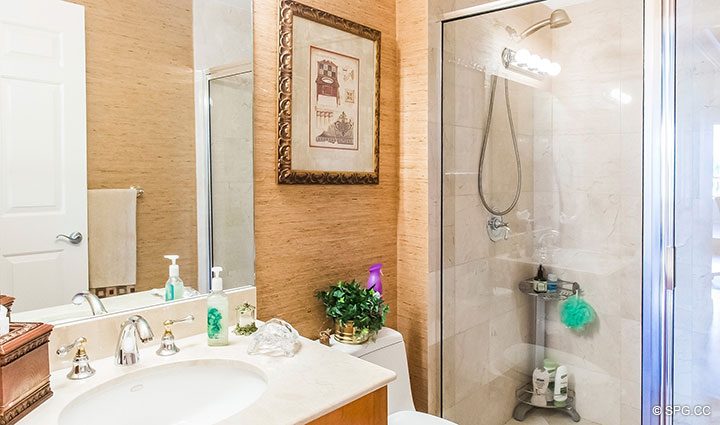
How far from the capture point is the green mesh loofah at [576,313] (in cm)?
205

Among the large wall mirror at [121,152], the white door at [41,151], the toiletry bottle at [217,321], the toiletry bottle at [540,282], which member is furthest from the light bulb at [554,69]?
the white door at [41,151]

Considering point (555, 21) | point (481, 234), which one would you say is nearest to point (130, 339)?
point (481, 234)

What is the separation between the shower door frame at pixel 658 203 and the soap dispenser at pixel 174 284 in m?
1.53

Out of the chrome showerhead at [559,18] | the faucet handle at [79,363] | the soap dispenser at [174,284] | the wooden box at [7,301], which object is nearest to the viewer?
the wooden box at [7,301]

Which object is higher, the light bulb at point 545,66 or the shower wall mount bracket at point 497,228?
the light bulb at point 545,66

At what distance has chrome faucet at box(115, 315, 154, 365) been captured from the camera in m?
1.21

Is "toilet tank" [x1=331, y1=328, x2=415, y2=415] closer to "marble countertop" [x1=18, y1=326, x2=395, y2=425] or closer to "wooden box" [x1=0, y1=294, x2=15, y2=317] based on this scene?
"marble countertop" [x1=18, y1=326, x2=395, y2=425]

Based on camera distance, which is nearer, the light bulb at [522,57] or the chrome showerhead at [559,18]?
the chrome showerhead at [559,18]

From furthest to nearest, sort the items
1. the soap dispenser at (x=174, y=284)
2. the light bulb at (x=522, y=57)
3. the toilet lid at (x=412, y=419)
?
1. the light bulb at (x=522, y=57)
2. the toilet lid at (x=412, y=419)
3. the soap dispenser at (x=174, y=284)

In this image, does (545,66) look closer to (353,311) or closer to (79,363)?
(353,311)

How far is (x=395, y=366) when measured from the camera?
1932mm

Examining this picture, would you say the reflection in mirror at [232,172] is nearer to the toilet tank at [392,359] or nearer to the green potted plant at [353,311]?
the green potted plant at [353,311]

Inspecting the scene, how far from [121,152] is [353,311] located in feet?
3.06

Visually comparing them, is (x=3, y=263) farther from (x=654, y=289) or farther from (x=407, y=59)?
(x=654, y=289)
